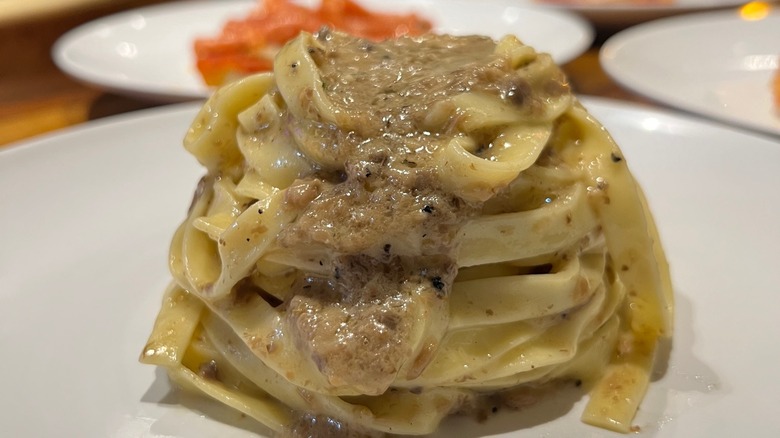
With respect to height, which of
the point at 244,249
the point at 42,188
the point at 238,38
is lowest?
the point at 238,38

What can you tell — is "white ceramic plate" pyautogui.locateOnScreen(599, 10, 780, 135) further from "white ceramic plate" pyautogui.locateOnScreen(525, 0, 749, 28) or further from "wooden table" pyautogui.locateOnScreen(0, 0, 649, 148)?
"white ceramic plate" pyautogui.locateOnScreen(525, 0, 749, 28)

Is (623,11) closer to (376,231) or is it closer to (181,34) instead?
(181,34)

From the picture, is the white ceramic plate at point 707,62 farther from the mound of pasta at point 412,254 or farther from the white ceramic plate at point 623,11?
the mound of pasta at point 412,254

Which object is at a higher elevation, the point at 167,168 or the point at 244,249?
the point at 244,249

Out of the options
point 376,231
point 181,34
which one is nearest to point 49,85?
point 181,34

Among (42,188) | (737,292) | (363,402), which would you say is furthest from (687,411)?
(42,188)

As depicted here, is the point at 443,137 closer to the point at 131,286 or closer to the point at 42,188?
the point at 131,286
